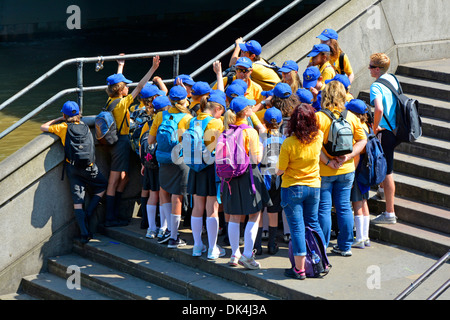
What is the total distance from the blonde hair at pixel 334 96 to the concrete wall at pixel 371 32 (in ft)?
8.37

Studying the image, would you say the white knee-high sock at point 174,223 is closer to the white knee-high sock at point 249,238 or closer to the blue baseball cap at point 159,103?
the white knee-high sock at point 249,238

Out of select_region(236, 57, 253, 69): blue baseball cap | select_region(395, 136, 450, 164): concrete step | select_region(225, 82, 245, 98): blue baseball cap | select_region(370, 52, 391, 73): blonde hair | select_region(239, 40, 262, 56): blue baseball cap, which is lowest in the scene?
select_region(395, 136, 450, 164): concrete step

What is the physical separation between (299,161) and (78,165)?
290 cm

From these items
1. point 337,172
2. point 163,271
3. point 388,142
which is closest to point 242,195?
point 337,172

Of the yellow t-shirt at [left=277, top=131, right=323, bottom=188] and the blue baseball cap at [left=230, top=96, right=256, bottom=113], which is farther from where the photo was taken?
the blue baseball cap at [left=230, top=96, right=256, bottom=113]

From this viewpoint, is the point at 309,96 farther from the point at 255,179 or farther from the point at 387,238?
the point at 387,238

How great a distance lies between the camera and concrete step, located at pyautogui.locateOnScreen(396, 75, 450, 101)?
10.2 meters

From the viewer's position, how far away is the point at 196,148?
25.7 feet

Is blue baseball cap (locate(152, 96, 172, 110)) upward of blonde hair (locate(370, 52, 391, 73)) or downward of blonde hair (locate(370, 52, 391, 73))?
downward

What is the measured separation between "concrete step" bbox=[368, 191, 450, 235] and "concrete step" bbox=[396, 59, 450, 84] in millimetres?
2548

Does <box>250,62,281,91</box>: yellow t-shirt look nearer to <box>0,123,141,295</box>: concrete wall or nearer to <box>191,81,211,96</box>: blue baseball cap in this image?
<box>191,81,211,96</box>: blue baseball cap

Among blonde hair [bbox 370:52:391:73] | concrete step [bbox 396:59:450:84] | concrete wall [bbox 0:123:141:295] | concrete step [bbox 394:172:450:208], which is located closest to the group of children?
concrete wall [bbox 0:123:141:295]

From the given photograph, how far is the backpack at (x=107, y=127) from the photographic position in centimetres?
894
